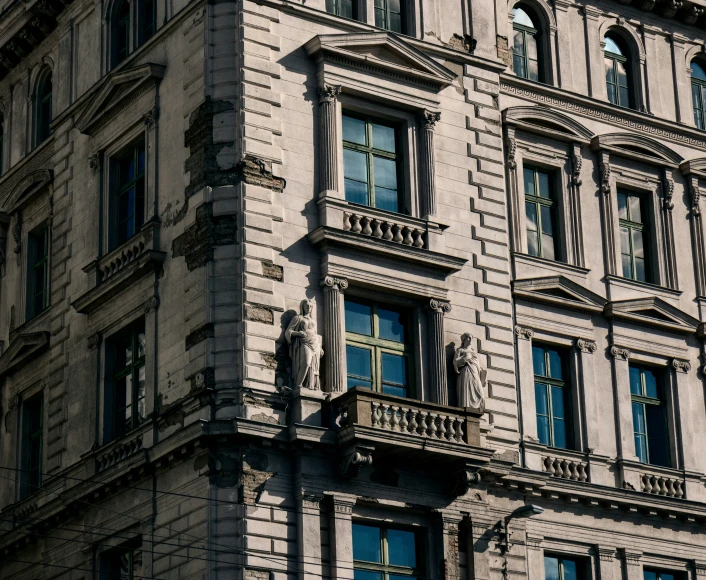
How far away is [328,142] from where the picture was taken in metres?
39.0

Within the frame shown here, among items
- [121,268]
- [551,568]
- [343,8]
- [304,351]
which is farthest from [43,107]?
[551,568]

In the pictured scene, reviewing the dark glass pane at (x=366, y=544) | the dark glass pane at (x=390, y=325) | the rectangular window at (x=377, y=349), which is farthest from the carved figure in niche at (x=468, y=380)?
the dark glass pane at (x=366, y=544)

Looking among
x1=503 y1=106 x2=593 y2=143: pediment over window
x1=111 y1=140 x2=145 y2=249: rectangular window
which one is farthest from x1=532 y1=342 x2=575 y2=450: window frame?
x1=111 y1=140 x2=145 y2=249: rectangular window

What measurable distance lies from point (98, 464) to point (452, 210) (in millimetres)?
9413

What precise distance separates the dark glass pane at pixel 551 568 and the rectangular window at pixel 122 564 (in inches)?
340

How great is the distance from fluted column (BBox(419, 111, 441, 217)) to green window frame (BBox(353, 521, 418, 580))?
7150 millimetres

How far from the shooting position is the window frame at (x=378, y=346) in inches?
1510

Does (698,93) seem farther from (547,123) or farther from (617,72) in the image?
(547,123)

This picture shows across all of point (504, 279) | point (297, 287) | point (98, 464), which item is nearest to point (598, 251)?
point (504, 279)

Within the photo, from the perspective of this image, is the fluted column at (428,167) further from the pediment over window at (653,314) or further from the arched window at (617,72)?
the arched window at (617,72)

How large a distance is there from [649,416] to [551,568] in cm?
506

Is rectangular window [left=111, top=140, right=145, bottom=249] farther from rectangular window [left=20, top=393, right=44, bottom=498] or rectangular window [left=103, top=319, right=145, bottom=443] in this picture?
rectangular window [left=20, top=393, right=44, bottom=498]

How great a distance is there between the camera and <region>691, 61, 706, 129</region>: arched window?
4694 cm

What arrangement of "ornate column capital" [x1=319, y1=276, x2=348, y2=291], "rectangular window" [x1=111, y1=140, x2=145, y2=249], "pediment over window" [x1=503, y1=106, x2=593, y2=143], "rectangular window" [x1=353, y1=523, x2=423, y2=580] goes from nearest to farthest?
"rectangular window" [x1=353, y1=523, x2=423, y2=580] → "ornate column capital" [x1=319, y1=276, x2=348, y2=291] → "rectangular window" [x1=111, y1=140, x2=145, y2=249] → "pediment over window" [x1=503, y1=106, x2=593, y2=143]
